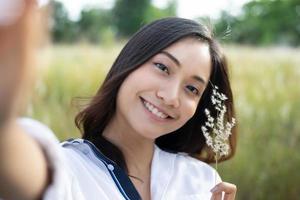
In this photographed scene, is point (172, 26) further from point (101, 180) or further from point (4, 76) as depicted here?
point (4, 76)

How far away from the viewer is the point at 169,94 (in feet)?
4.14

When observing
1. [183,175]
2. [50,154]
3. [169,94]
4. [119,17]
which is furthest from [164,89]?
[119,17]

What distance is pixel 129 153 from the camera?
1415 millimetres

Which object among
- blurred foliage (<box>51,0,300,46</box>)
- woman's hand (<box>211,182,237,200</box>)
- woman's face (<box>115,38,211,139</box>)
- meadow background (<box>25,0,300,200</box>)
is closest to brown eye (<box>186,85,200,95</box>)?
woman's face (<box>115,38,211,139</box>)

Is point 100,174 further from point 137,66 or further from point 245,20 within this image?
point 245,20

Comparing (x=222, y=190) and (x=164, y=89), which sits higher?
(x=164, y=89)

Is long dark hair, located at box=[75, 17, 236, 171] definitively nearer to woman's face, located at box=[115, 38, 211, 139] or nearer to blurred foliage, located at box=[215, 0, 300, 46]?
woman's face, located at box=[115, 38, 211, 139]

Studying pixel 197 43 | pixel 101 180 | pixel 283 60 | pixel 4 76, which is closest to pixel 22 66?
pixel 4 76

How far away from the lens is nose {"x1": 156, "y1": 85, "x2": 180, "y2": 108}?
4.14ft

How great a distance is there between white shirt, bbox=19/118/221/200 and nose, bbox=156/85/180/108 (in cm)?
19

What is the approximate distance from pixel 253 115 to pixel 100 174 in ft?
7.15

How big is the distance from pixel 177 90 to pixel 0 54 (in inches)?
32.0

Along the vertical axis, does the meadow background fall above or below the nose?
below

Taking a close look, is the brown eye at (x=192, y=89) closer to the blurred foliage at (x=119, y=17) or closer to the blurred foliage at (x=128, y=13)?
the blurred foliage at (x=119, y=17)
